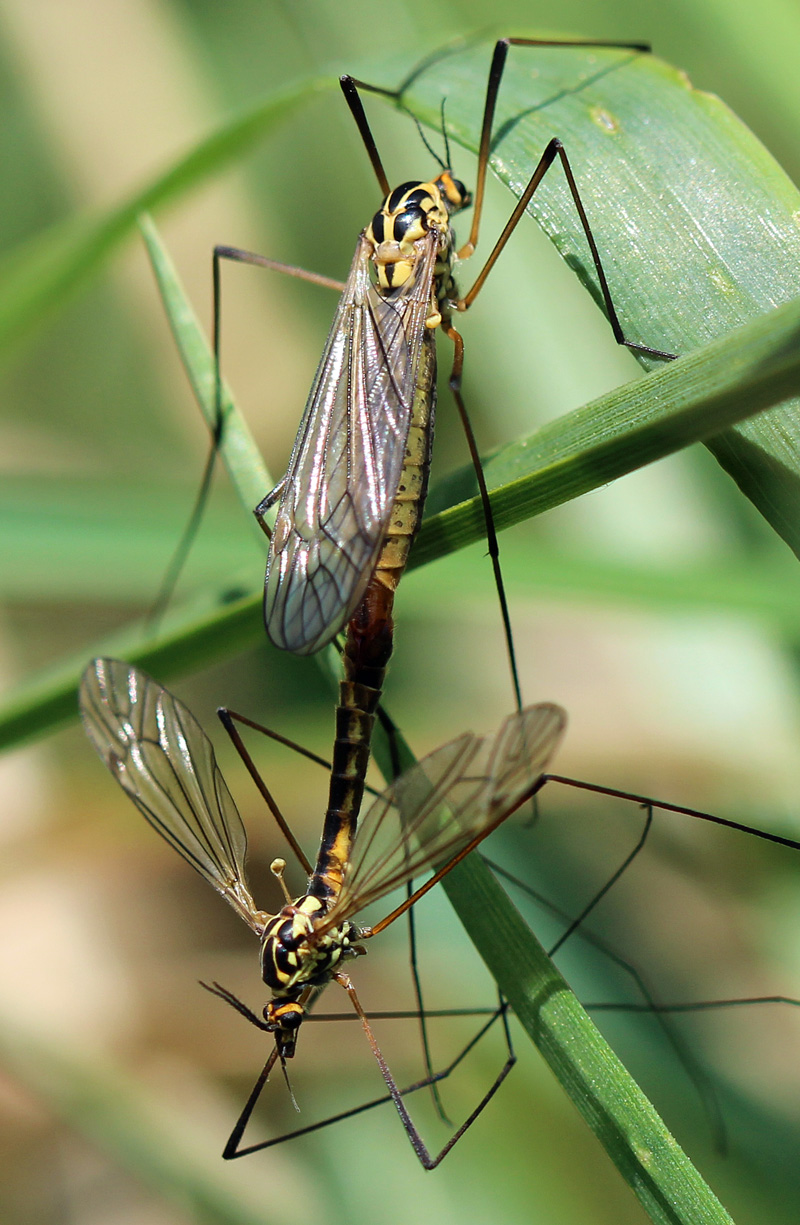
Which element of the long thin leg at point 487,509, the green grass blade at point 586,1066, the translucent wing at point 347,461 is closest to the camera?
the green grass blade at point 586,1066

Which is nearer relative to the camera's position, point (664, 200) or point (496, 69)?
point (664, 200)

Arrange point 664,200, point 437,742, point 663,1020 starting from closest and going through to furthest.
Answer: point 664,200
point 663,1020
point 437,742

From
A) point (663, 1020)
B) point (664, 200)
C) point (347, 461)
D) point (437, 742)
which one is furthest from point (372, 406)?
point (663, 1020)

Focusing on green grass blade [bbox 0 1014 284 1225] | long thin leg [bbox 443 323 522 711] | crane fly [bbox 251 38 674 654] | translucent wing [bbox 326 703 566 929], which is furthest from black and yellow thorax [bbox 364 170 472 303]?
green grass blade [bbox 0 1014 284 1225]

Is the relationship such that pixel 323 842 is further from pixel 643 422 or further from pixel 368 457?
pixel 643 422

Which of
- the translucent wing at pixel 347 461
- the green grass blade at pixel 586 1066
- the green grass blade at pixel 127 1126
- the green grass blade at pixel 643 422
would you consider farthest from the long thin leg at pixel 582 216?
the green grass blade at pixel 127 1126

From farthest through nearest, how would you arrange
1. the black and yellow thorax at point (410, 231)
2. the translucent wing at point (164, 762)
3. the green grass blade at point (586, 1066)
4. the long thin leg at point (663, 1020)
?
the black and yellow thorax at point (410, 231), the long thin leg at point (663, 1020), the translucent wing at point (164, 762), the green grass blade at point (586, 1066)

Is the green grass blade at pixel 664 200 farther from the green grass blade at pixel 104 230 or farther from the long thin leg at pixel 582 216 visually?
the green grass blade at pixel 104 230

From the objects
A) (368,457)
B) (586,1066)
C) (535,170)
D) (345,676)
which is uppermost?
(535,170)
